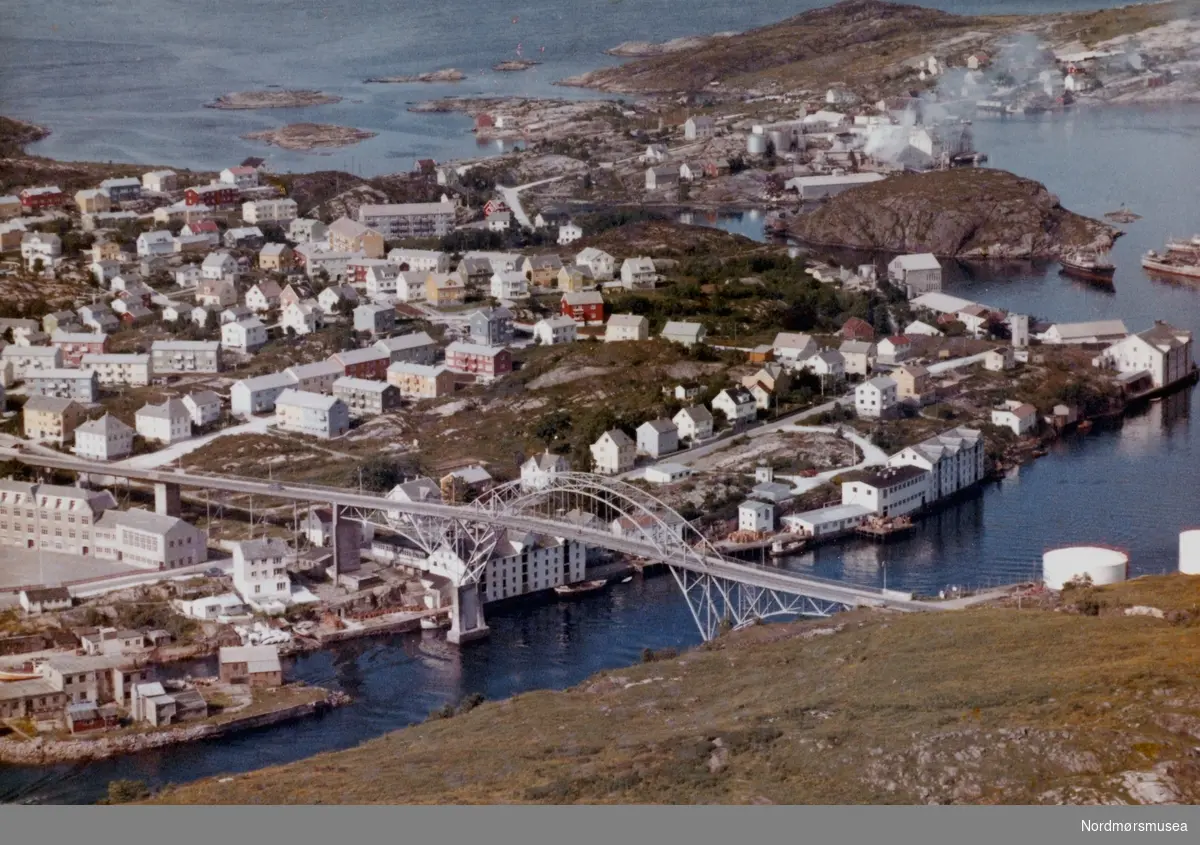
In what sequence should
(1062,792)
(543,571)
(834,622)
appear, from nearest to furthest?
(1062,792)
(834,622)
(543,571)

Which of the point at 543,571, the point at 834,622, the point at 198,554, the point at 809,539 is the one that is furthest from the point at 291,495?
the point at 834,622

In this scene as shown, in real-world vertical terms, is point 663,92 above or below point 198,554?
above

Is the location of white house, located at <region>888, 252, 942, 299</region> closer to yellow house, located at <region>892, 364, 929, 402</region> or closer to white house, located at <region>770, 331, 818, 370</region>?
white house, located at <region>770, 331, 818, 370</region>

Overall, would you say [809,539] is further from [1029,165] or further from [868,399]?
[1029,165]

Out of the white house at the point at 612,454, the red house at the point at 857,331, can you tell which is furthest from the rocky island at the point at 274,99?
the white house at the point at 612,454

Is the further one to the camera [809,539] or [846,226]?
[846,226]

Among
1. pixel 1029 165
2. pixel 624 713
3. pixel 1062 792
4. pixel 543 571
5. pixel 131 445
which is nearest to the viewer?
pixel 1062 792
